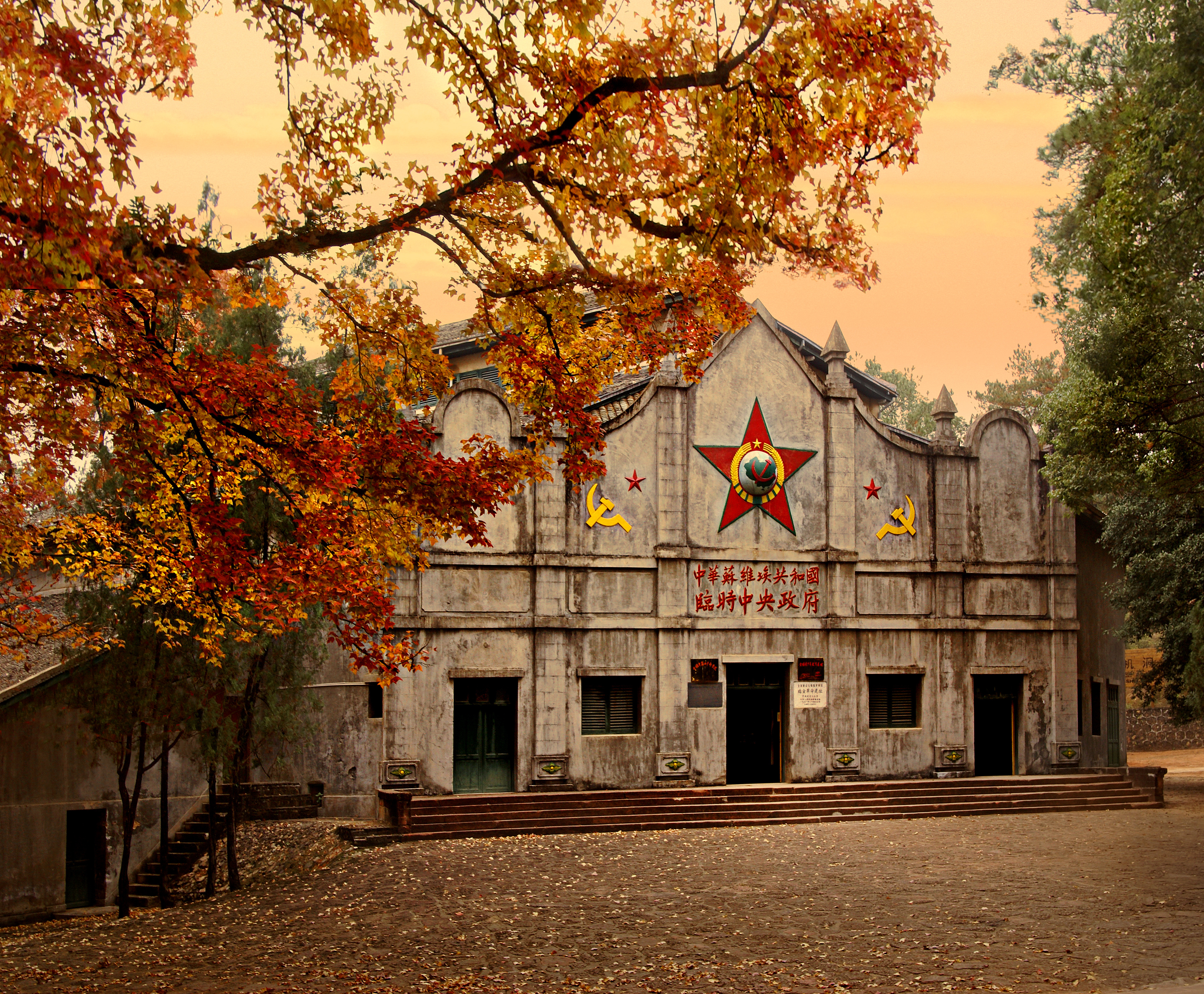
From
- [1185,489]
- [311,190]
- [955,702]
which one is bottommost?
[955,702]

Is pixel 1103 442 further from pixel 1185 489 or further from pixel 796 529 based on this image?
pixel 796 529

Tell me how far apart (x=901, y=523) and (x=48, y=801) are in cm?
1869

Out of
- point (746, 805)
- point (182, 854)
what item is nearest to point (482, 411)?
point (746, 805)

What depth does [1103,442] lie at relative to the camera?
18516 millimetres

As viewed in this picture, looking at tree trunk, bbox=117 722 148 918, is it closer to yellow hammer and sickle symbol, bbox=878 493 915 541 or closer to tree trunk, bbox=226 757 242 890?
tree trunk, bbox=226 757 242 890

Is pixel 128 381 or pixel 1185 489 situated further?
pixel 1185 489

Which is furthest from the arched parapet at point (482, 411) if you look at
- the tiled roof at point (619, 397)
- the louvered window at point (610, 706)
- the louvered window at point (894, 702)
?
the louvered window at point (894, 702)

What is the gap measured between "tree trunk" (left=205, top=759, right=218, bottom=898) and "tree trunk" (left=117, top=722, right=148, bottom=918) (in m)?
1.18

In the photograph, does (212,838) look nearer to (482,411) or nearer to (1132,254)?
(482,411)

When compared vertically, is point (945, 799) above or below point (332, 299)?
below

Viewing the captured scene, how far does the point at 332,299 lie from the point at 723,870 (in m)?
10.3

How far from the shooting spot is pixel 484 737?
23062 mm

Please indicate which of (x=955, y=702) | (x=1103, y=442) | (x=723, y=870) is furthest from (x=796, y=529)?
(x=723, y=870)

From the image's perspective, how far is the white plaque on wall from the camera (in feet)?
81.1
